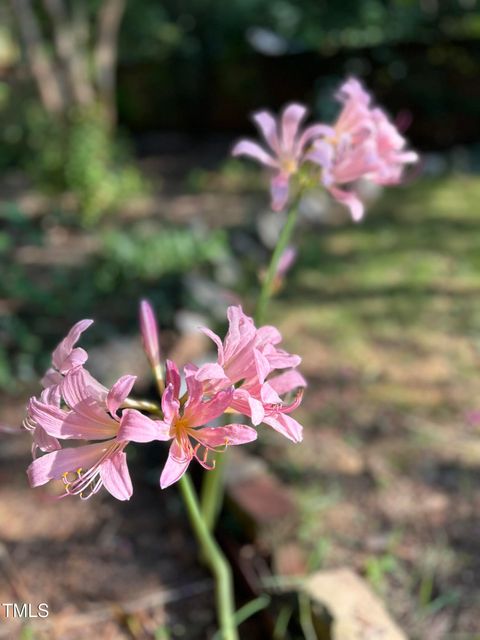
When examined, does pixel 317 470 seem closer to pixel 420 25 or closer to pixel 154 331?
pixel 154 331

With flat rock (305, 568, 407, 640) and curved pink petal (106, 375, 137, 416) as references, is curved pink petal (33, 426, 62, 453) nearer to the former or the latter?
curved pink petal (106, 375, 137, 416)

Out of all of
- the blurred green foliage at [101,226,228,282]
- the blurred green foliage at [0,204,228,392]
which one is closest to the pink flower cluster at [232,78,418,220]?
the blurred green foliage at [0,204,228,392]

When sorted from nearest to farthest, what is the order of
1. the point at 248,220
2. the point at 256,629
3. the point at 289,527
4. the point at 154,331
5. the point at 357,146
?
1. the point at 154,331
2. the point at 357,146
3. the point at 256,629
4. the point at 289,527
5. the point at 248,220

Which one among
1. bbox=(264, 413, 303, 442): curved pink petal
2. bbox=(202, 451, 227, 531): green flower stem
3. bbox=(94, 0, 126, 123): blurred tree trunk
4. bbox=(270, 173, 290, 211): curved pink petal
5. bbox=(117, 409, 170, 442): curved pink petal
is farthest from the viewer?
bbox=(94, 0, 126, 123): blurred tree trunk

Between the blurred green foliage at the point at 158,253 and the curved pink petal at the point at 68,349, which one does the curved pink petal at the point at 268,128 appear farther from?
the blurred green foliage at the point at 158,253

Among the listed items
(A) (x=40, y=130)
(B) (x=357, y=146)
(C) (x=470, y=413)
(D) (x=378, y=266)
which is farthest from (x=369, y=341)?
(A) (x=40, y=130)
